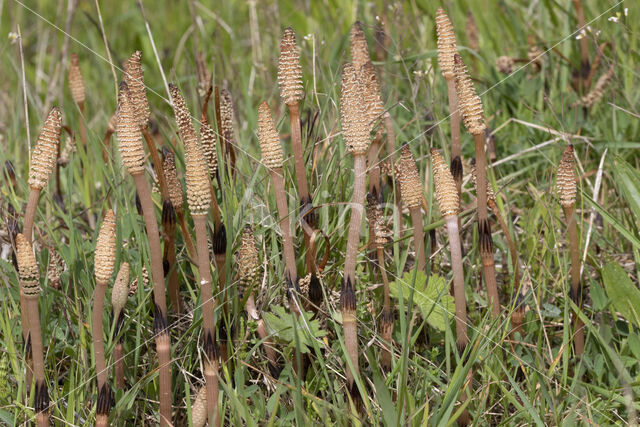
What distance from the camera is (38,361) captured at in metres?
1.62

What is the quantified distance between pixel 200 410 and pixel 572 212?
38.3 inches

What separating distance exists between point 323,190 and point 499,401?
80 cm

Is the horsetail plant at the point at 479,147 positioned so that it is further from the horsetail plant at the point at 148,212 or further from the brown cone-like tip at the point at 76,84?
the brown cone-like tip at the point at 76,84

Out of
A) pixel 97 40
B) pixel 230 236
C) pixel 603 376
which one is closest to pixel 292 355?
pixel 230 236

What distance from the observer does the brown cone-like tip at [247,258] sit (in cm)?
184

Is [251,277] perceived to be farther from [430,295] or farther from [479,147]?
[479,147]

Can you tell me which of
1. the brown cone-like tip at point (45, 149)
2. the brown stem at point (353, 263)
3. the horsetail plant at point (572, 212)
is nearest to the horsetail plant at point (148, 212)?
the brown cone-like tip at point (45, 149)

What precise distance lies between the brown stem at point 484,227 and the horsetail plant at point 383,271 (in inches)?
9.1

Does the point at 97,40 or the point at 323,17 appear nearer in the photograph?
the point at 323,17

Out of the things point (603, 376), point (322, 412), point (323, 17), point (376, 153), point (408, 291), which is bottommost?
point (603, 376)

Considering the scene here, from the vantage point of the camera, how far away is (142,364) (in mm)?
1939

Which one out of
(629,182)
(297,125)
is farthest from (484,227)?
(629,182)

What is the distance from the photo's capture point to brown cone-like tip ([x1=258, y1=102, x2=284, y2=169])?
5.29 ft

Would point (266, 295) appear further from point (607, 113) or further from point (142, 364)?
point (607, 113)
